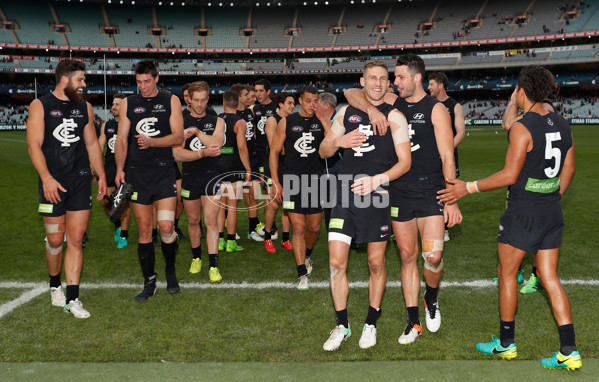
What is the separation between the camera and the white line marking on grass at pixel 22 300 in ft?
16.5

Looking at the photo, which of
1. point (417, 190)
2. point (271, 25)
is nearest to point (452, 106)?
point (417, 190)

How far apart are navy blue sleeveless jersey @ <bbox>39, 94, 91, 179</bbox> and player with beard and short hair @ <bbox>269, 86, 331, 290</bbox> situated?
2233 millimetres

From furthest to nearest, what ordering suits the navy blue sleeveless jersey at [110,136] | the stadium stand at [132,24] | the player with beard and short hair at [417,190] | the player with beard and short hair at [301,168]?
the stadium stand at [132,24] → the navy blue sleeveless jersey at [110,136] → the player with beard and short hair at [301,168] → the player with beard and short hair at [417,190]

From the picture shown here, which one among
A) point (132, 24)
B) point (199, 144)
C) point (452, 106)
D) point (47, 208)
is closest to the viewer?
A: point (47, 208)

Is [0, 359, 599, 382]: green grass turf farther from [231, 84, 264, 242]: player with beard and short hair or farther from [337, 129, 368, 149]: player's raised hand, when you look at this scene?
[231, 84, 264, 242]: player with beard and short hair

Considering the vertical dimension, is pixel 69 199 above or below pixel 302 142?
below

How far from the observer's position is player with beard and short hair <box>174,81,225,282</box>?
6.13 m

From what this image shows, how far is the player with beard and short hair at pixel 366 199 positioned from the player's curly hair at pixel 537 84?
3.13 ft

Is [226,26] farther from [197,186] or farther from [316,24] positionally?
[197,186]

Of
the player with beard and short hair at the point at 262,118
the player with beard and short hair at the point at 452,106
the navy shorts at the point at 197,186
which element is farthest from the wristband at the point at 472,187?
the player with beard and short hair at the point at 262,118

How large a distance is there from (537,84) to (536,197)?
0.85 meters

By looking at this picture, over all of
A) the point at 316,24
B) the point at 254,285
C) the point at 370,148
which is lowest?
the point at 254,285

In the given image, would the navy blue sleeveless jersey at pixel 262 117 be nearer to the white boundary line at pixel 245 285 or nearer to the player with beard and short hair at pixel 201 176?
the player with beard and short hair at pixel 201 176

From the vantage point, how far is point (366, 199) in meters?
4.18
